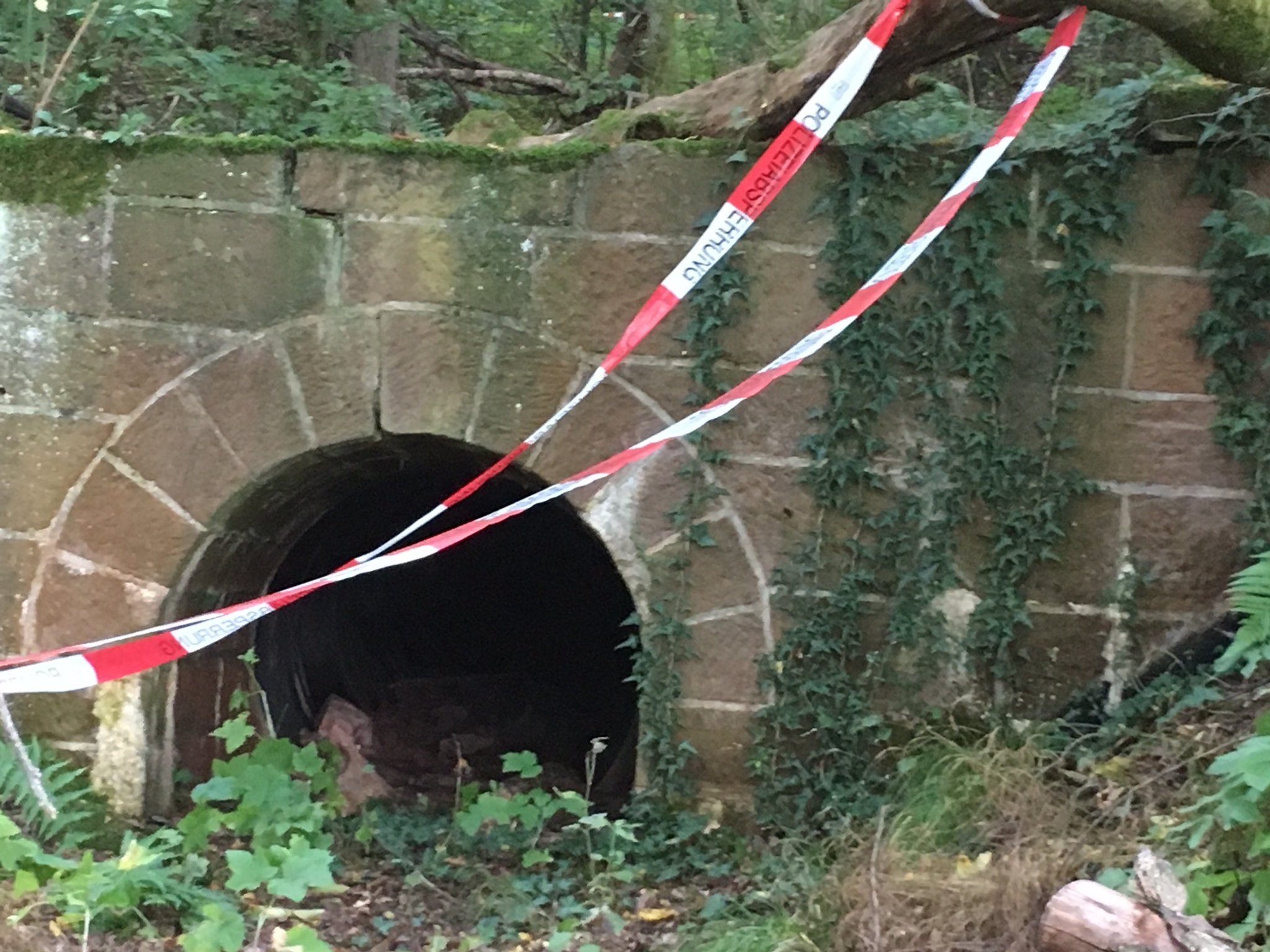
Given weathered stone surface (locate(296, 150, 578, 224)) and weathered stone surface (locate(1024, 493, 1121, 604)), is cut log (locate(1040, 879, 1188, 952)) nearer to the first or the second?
weathered stone surface (locate(1024, 493, 1121, 604))

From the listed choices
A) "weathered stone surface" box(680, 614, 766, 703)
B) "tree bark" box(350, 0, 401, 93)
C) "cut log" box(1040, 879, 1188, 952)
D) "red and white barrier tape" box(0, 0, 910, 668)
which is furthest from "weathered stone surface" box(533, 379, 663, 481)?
"tree bark" box(350, 0, 401, 93)

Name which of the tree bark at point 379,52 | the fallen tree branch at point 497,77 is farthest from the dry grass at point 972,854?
the fallen tree branch at point 497,77

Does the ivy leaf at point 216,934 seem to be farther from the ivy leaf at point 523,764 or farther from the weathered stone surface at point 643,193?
the weathered stone surface at point 643,193

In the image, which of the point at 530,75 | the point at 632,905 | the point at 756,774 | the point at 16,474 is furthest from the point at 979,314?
the point at 530,75

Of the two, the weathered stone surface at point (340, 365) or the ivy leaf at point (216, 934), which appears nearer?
the ivy leaf at point (216, 934)

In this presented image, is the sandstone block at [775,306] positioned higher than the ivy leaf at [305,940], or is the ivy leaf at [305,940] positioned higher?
the sandstone block at [775,306]

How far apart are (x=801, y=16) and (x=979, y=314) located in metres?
2.22

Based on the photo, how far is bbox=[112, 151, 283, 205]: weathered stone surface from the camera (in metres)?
3.34

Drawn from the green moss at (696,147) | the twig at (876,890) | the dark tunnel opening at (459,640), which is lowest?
the dark tunnel opening at (459,640)

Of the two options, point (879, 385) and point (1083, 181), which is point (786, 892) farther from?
point (1083, 181)

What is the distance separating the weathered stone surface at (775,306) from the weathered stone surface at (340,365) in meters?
1.05

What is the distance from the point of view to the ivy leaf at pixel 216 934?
2.59 metres

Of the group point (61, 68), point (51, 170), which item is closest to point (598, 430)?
point (51, 170)

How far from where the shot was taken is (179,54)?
409 cm
